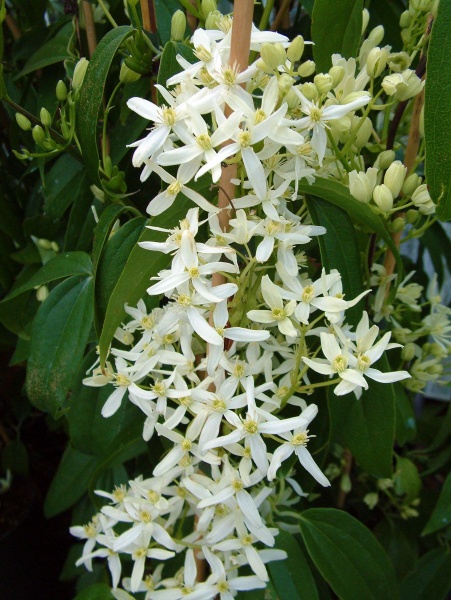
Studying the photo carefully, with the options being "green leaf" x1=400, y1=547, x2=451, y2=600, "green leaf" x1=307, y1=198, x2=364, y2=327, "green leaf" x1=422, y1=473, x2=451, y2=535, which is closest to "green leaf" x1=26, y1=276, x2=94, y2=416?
"green leaf" x1=307, y1=198, x2=364, y2=327

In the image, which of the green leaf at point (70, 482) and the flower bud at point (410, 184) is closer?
the flower bud at point (410, 184)

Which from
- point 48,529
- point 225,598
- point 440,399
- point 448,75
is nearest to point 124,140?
point 448,75

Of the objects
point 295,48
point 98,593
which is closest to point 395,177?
point 295,48

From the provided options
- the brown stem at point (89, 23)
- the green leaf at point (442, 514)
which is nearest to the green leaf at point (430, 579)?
the green leaf at point (442, 514)

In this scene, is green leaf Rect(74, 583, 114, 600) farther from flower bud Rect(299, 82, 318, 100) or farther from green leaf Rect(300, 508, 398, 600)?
flower bud Rect(299, 82, 318, 100)

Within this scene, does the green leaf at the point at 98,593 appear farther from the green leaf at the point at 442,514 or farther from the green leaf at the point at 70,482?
the green leaf at the point at 442,514

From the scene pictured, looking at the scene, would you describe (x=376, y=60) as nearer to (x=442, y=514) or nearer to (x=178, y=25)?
(x=178, y=25)

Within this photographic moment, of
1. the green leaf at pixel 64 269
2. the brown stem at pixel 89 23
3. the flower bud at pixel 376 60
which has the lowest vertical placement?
the green leaf at pixel 64 269
